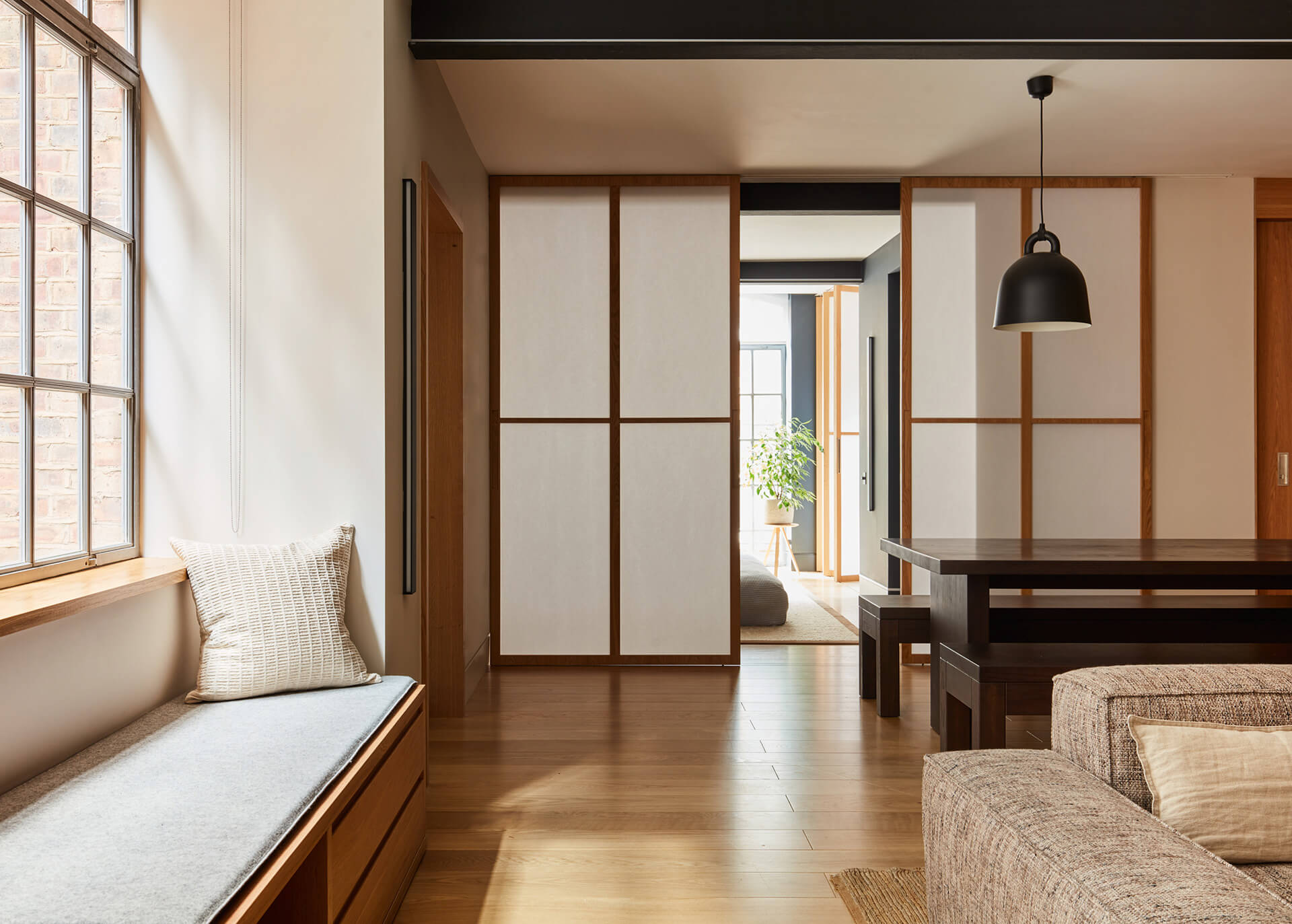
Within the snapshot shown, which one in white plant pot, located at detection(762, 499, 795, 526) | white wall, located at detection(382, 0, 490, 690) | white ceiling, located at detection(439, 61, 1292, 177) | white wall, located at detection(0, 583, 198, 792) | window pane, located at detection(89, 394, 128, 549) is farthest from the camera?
white plant pot, located at detection(762, 499, 795, 526)

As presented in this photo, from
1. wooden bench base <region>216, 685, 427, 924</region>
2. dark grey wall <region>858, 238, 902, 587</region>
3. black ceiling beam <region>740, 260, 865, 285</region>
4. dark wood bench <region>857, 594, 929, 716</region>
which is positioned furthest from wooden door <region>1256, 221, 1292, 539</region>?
wooden bench base <region>216, 685, 427, 924</region>

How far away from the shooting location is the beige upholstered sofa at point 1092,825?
112 cm

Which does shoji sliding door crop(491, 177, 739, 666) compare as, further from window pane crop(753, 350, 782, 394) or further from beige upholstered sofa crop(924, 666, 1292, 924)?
window pane crop(753, 350, 782, 394)

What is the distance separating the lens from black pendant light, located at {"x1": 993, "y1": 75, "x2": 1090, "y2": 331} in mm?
3447

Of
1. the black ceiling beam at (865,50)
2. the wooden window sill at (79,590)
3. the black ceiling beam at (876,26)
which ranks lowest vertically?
the wooden window sill at (79,590)

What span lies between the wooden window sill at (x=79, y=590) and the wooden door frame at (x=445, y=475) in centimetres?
143

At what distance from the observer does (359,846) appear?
175cm

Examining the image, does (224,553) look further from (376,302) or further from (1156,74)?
(1156,74)

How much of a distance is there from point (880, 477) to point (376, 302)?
4944 millimetres

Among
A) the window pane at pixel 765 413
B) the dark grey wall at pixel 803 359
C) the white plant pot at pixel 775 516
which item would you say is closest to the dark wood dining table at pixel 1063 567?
the white plant pot at pixel 775 516

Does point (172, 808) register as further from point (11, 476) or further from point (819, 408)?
point (819, 408)

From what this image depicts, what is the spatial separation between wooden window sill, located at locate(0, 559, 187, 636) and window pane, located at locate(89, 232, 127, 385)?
0.50 m

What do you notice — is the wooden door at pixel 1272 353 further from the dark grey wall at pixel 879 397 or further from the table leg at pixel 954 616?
the table leg at pixel 954 616

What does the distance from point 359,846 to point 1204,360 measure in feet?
15.5
